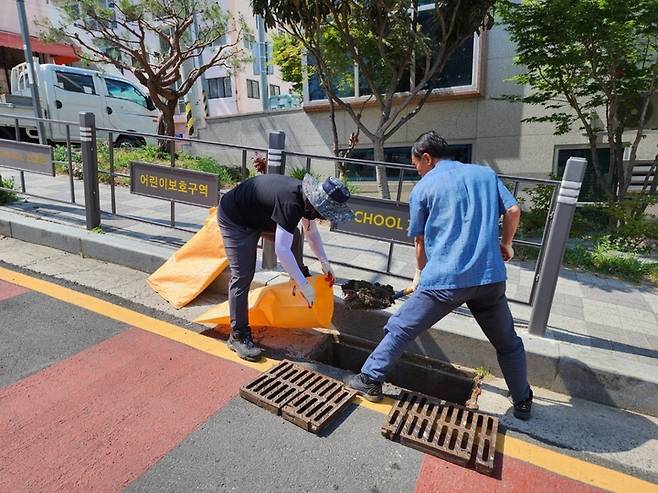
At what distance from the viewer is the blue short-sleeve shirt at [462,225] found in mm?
2436

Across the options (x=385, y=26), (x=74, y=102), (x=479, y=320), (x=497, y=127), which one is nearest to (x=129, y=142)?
(x=74, y=102)

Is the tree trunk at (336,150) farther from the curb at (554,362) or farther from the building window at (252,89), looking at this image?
the building window at (252,89)

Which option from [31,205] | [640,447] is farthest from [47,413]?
[31,205]

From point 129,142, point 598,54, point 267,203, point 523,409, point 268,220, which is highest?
point 598,54

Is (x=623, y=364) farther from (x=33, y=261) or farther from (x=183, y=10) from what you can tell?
(x=183, y=10)

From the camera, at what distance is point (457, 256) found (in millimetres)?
2447

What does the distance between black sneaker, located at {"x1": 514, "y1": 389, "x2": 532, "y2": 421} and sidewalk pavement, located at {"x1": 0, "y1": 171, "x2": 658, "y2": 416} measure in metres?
0.43

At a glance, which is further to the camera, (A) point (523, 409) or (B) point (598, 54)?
(B) point (598, 54)

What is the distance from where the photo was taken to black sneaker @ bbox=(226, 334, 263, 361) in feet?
10.4

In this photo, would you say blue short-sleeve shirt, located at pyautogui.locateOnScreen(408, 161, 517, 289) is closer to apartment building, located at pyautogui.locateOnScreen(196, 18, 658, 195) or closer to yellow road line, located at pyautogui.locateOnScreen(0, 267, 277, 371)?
yellow road line, located at pyautogui.locateOnScreen(0, 267, 277, 371)

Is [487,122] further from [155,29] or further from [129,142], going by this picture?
[129,142]

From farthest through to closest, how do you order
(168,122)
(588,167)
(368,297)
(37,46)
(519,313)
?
(37,46) → (168,122) → (588,167) → (519,313) → (368,297)

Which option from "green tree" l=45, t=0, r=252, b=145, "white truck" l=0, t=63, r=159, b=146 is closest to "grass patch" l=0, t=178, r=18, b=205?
"green tree" l=45, t=0, r=252, b=145

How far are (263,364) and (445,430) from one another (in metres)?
1.28
